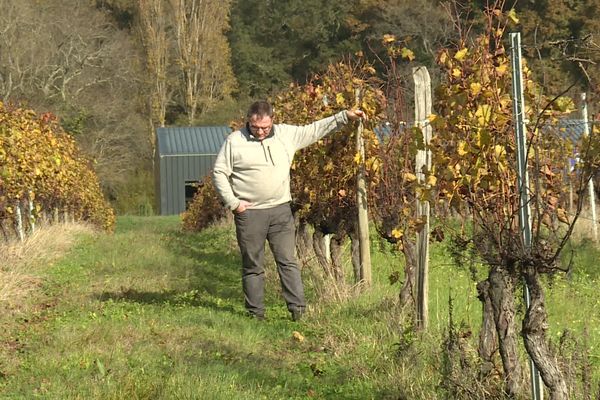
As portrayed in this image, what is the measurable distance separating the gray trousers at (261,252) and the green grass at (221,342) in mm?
201

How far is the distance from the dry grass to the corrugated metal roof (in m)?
25.9

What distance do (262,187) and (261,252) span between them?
588mm

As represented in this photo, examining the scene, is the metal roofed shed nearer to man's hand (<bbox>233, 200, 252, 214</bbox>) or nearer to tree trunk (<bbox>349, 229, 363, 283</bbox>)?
tree trunk (<bbox>349, 229, 363, 283</bbox>)

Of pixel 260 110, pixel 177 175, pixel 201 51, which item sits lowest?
pixel 177 175

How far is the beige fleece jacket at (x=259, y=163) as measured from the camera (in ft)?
29.0

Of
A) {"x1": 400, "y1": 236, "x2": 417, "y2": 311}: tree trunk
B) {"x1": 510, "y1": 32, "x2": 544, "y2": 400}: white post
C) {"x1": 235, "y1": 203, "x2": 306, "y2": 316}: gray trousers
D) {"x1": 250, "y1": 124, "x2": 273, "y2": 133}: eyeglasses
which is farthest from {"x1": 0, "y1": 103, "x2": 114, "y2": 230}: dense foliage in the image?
{"x1": 510, "y1": 32, "x2": 544, "y2": 400}: white post

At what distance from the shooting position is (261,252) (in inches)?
359

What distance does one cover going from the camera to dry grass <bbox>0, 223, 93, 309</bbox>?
1020 centimetres

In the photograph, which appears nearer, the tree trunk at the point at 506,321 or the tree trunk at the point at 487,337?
the tree trunk at the point at 506,321

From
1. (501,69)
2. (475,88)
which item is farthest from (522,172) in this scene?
(501,69)

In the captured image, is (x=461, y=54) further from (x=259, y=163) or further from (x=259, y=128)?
(x=259, y=163)

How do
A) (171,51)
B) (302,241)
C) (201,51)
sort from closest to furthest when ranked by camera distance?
A: (302,241) → (201,51) → (171,51)

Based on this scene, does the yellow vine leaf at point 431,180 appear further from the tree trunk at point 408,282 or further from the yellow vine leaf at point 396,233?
the tree trunk at point 408,282

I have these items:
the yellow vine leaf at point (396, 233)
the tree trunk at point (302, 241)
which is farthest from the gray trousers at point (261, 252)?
the tree trunk at point (302, 241)
